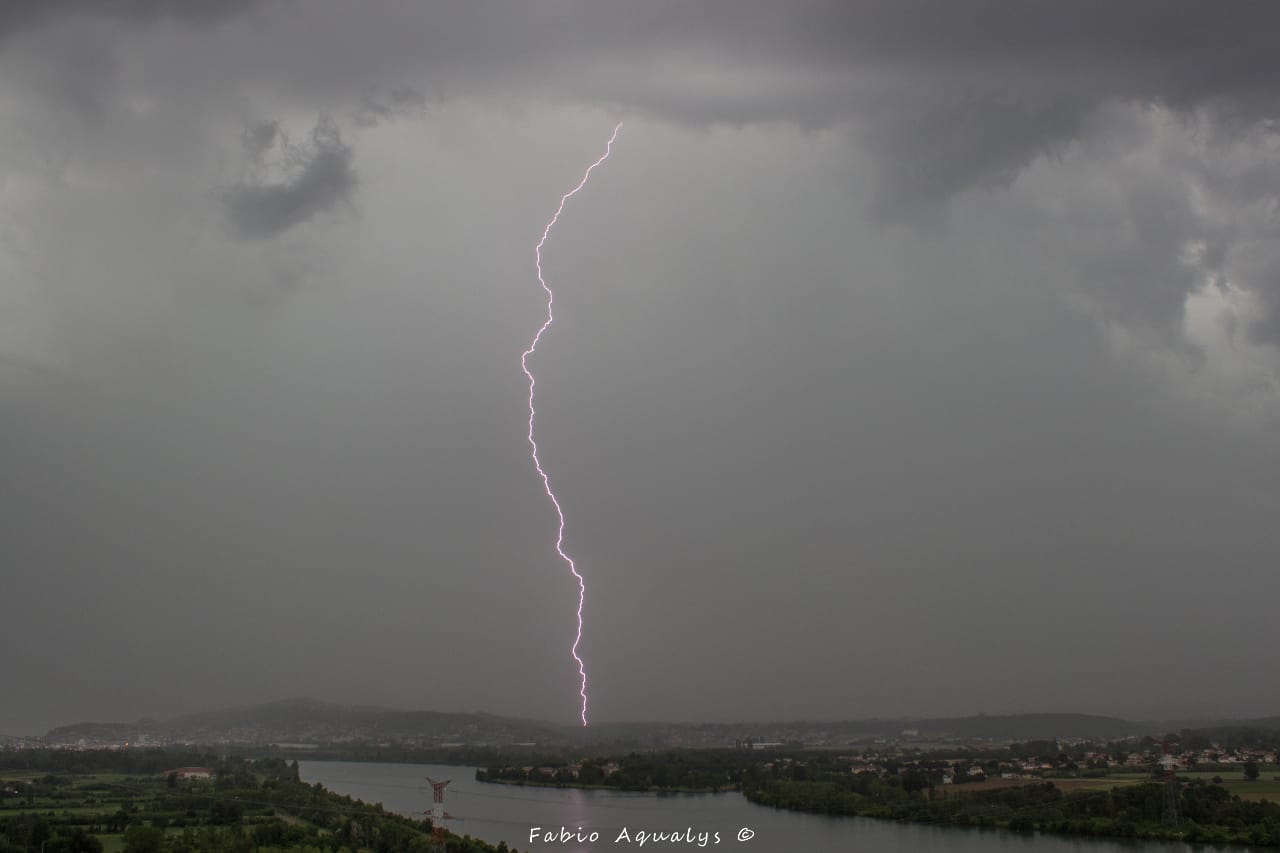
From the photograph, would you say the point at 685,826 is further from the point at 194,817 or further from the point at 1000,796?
the point at 194,817

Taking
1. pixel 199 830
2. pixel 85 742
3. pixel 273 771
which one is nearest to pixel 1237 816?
pixel 199 830

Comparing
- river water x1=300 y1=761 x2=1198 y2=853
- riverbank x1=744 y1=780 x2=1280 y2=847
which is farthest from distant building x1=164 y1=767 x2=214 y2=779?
riverbank x1=744 y1=780 x2=1280 y2=847

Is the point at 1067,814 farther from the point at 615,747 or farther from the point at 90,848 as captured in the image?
the point at 615,747

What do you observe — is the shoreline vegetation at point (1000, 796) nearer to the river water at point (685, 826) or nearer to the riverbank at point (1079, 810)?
the riverbank at point (1079, 810)

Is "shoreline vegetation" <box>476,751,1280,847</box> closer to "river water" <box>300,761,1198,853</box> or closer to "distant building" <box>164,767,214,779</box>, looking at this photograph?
"river water" <box>300,761,1198,853</box>

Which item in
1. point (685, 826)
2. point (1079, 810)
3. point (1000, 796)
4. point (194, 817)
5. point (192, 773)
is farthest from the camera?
point (192, 773)

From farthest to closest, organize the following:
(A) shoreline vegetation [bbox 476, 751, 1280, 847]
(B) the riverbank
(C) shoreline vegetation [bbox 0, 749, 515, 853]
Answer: (A) shoreline vegetation [bbox 476, 751, 1280, 847] → (B) the riverbank → (C) shoreline vegetation [bbox 0, 749, 515, 853]

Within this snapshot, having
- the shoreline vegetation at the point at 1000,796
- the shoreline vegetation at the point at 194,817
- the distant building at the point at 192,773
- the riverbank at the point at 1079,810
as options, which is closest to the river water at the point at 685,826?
the riverbank at the point at 1079,810

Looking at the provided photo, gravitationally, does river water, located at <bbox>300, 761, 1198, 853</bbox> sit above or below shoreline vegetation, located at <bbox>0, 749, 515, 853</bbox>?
below

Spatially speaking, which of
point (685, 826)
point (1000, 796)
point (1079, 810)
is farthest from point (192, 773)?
point (1079, 810)
